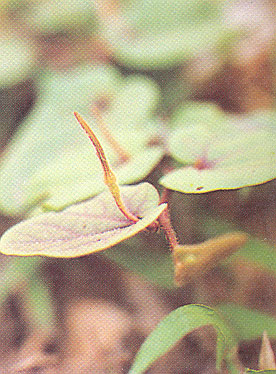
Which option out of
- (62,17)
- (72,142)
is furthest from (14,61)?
(72,142)

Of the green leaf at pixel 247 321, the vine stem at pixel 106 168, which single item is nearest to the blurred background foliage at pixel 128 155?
the green leaf at pixel 247 321

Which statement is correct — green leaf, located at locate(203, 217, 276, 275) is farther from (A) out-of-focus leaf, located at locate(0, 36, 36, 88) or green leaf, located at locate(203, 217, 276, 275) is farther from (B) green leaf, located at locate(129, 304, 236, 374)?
(A) out-of-focus leaf, located at locate(0, 36, 36, 88)

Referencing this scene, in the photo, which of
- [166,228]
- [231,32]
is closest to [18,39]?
[231,32]

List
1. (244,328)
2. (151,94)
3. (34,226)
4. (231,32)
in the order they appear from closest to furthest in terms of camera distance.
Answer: (34,226)
(244,328)
(151,94)
(231,32)

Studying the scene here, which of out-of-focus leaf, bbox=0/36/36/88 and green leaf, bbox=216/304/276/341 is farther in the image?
out-of-focus leaf, bbox=0/36/36/88

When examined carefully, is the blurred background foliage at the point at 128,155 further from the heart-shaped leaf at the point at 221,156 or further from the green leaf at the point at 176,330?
the green leaf at the point at 176,330

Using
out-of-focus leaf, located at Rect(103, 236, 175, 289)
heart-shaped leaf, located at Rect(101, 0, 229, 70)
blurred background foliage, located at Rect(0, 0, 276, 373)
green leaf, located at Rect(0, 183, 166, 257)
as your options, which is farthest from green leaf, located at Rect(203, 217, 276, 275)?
heart-shaped leaf, located at Rect(101, 0, 229, 70)

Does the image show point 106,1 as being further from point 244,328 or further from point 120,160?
point 244,328
